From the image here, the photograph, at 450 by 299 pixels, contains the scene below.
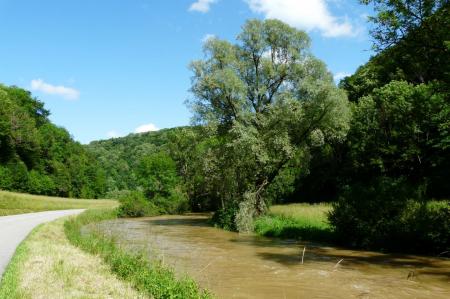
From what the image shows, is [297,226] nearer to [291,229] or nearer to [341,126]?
[291,229]

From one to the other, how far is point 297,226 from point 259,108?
8.94m

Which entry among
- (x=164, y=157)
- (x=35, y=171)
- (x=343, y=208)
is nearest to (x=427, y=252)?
(x=343, y=208)

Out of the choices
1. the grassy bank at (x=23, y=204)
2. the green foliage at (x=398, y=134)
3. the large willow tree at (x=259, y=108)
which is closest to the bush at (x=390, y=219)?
the large willow tree at (x=259, y=108)

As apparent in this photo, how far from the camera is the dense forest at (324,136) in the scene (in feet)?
62.9

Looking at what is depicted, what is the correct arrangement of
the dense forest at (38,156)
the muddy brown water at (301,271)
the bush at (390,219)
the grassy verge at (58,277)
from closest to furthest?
the grassy verge at (58,277)
the muddy brown water at (301,271)
the bush at (390,219)
the dense forest at (38,156)

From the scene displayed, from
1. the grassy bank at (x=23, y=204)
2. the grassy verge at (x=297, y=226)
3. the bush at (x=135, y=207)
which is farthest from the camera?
the bush at (x=135, y=207)

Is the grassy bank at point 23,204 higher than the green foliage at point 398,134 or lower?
lower

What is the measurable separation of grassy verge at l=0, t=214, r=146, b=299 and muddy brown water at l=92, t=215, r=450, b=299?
2.55 metres

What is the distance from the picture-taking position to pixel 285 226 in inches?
1069

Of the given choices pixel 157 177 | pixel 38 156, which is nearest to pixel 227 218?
pixel 157 177

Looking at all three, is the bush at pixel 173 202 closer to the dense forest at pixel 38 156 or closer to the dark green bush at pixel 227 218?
the dark green bush at pixel 227 218

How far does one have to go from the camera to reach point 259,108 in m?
31.0

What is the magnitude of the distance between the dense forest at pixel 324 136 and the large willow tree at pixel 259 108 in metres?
0.08

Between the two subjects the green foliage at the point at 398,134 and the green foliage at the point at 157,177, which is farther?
the green foliage at the point at 157,177
